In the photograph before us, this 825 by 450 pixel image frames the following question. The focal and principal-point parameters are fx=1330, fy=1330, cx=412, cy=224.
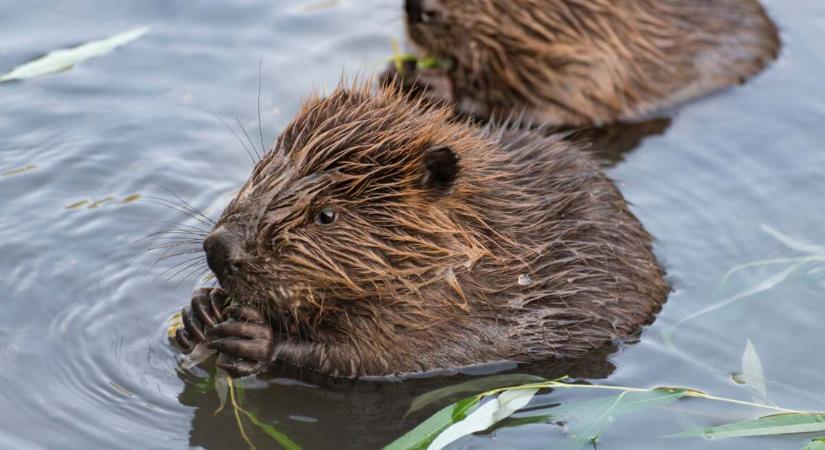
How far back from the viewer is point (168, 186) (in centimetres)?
530

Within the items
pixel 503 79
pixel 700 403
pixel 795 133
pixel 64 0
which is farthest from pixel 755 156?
pixel 64 0

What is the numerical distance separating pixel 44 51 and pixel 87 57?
0.71ft

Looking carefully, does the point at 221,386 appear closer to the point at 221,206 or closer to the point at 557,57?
the point at 221,206

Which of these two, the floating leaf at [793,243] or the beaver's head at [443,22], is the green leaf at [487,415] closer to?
the floating leaf at [793,243]

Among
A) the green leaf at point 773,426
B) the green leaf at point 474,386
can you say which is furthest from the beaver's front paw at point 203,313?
the green leaf at point 773,426

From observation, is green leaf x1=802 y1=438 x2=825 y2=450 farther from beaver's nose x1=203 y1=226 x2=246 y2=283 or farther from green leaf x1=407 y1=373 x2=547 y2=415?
beaver's nose x1=203 y1=226 x2=246 y2=283

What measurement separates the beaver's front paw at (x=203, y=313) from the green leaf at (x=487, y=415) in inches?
31.7

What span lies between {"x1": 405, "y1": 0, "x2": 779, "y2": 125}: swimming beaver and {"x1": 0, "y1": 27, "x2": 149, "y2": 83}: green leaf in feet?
4.59

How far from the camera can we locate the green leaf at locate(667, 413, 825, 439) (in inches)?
155

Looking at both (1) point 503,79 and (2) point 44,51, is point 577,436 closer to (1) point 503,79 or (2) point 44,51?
(1) point 503,79

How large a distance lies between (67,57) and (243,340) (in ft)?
8.71

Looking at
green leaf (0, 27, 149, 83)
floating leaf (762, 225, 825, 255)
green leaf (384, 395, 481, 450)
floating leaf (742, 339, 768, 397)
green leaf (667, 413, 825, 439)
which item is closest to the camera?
green leaf (384, 395, 481, 450)

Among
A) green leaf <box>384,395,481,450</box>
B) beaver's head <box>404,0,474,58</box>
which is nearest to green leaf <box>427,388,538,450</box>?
green leaf <box>384,395,481,450</box>

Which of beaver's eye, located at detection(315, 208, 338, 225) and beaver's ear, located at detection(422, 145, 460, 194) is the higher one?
beaver's ear, located at detection(422, 145, 460, 194)
